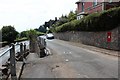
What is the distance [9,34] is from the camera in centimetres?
7906

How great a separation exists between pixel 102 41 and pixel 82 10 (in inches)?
1159

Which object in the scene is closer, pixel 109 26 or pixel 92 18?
pixel 109 26

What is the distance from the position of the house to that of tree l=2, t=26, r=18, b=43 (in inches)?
942

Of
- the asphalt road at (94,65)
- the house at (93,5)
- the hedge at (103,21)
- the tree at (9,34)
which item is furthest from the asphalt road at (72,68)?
the tree at (9,34)

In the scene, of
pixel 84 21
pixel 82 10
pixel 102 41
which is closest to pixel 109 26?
pixel 102 41

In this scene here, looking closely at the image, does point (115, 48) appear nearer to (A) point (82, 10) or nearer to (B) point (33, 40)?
(B) point (33, 40)

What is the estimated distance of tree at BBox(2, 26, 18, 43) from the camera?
76756 mm

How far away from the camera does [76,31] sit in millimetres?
43125

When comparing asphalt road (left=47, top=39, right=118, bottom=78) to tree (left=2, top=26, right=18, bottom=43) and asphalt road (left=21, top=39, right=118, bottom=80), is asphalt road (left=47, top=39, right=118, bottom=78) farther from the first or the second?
tree (left=2, top=26, right=18, bottom=43)

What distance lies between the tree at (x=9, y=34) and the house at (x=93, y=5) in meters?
23.9

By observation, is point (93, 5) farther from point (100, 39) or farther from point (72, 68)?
point (72, 68)

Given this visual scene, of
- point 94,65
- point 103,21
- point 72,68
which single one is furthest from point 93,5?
point 72,68

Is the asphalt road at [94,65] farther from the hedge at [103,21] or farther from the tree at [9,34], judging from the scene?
the tree at [9,34]

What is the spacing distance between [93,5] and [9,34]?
3793cm
